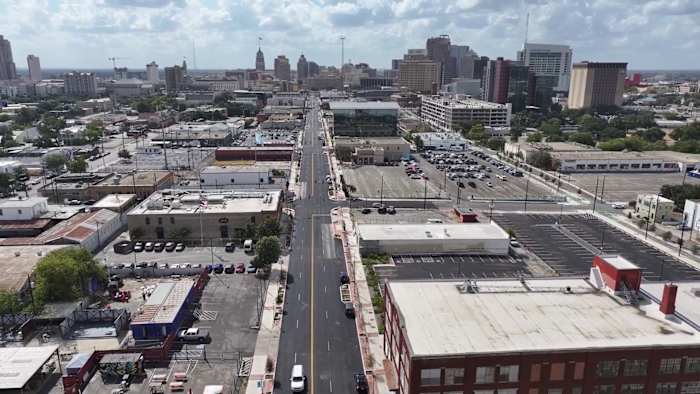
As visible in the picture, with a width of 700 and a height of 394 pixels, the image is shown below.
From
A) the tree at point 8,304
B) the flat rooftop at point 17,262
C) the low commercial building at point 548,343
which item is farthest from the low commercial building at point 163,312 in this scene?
the low commercial building at point 548,343

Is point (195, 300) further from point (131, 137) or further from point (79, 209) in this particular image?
point (131, 137)

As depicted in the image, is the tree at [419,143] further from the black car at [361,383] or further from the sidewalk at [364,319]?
the black car at [361,383]

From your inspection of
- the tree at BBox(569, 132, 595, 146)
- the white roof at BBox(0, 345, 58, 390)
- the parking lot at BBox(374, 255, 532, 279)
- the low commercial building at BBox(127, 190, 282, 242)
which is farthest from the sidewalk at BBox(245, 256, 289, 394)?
the tree at BBox(569, 132, 595, 146)

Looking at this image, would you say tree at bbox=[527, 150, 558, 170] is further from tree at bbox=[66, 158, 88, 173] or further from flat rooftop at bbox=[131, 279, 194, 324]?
tree at bbox=[66, 158, 88, 173]

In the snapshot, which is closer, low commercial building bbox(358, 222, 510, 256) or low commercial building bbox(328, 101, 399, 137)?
low commercial building bbox(358, 222, 510, 256)

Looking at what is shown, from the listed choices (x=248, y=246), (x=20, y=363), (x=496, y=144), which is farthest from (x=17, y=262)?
(x=496, y=144)

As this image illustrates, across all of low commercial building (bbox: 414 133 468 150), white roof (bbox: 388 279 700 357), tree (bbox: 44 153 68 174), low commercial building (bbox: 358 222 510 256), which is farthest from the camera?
low commercial building (bbox: 414 133 468 150)

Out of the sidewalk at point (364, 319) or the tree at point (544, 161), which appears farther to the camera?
the tree at point (544, 161)

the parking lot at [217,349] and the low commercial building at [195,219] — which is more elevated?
the low commercial building at [195,219]
